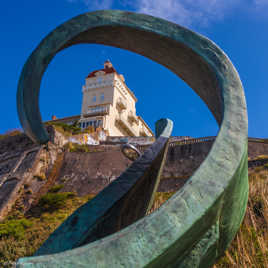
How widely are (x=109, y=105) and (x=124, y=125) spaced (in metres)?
3.11

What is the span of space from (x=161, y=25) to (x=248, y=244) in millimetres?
2301

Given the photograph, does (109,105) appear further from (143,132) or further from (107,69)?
(143,132)

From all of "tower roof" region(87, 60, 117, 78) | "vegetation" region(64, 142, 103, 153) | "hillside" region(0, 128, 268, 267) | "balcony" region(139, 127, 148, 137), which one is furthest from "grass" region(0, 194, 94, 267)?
"balcony" region(139, 127, 148, 137)

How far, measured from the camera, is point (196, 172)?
72.5 inches

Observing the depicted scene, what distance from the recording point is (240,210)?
7.48 feet

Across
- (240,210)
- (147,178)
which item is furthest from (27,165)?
(240,210)

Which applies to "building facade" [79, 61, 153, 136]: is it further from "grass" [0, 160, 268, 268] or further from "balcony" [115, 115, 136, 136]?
"grass" [0, 160, 268, 268]

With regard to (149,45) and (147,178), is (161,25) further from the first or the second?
(147,178)

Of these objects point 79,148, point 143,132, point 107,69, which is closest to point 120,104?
point 107,69

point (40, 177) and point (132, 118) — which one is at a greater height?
point (132, 118)

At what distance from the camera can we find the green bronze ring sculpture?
1.52 metres

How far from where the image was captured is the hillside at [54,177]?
41.4 ft

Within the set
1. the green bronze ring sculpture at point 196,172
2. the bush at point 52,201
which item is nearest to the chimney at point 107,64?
the bush at point 52,201

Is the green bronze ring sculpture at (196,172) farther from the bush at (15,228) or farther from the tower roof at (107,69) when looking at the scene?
the tower roof at (107,69)
